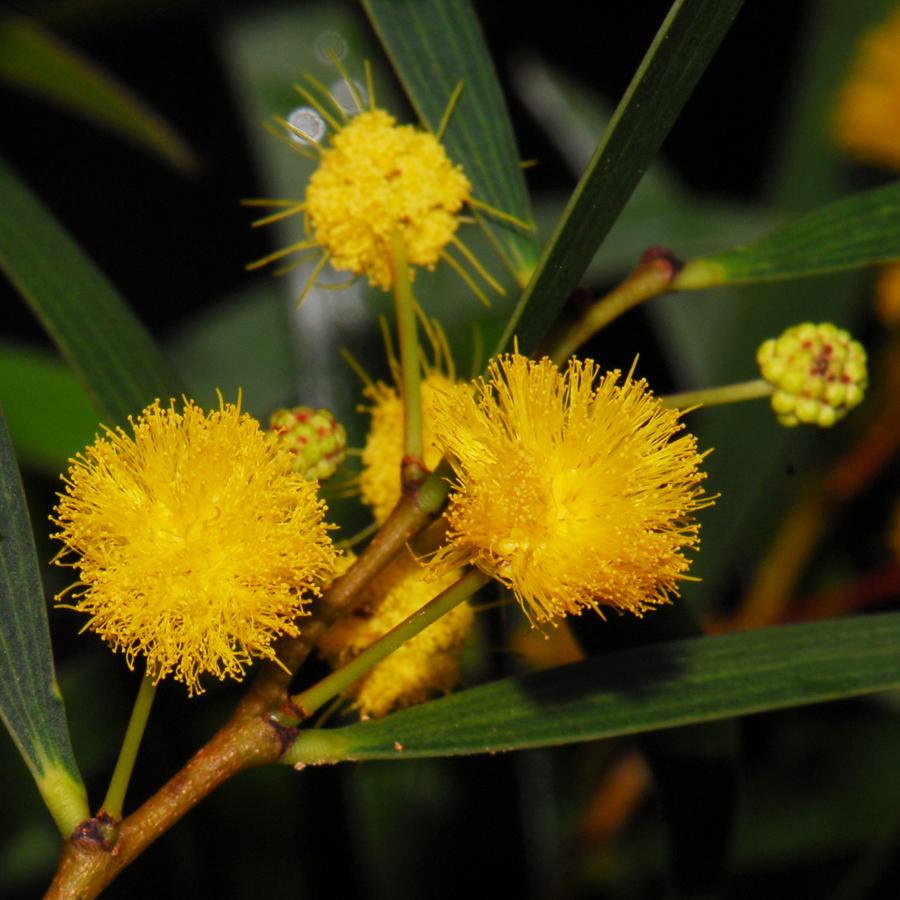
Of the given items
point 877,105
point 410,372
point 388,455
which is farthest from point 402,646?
point 877,105

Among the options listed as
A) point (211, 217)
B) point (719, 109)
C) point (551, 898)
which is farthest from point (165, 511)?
point (719, 109)

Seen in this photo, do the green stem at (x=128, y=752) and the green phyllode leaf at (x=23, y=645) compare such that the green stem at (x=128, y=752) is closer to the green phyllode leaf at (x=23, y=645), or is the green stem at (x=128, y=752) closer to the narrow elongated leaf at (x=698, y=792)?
the green phyllode leaf at (x=23, y=645)

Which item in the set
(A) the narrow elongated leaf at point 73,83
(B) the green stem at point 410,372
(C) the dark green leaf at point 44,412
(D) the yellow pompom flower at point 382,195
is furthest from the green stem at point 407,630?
(A) the narrow elongated leaf at point 73,83

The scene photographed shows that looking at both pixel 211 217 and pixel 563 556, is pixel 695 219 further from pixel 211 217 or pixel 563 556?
pixel 563 556

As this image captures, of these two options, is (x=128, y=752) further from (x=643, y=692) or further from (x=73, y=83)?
(x=73, y=83)

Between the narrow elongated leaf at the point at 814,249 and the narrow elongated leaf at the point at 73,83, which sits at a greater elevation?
the narrow elongated leaf at the point at 73,83

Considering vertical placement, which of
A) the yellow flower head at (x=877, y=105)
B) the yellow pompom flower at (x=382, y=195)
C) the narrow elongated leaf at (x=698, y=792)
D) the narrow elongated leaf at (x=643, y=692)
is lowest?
the narrow elongated leaf at (x=698, y=792)
